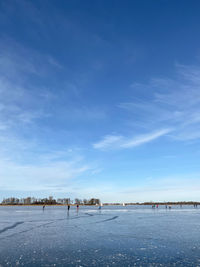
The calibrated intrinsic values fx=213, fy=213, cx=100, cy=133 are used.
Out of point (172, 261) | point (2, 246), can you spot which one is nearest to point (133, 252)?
point (172, 261)

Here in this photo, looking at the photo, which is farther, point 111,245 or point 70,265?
point 111,245

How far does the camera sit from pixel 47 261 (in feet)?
44.7

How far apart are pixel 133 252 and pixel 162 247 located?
3.05 m

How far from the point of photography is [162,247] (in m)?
17.3

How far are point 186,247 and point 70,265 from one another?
9.85m

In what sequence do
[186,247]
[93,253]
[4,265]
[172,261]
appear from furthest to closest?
[186,247] → [93,253] → [172,261] → [4,265]

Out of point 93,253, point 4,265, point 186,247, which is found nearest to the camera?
point 4,265

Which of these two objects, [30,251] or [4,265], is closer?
[4,265]

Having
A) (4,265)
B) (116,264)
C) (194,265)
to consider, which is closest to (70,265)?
(116,264)

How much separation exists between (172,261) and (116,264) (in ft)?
12.1

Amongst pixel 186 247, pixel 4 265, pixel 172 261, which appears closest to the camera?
pixel 4 265

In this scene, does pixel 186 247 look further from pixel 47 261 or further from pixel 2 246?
pixel 2 246

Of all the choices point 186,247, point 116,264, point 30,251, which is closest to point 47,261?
point 30,251

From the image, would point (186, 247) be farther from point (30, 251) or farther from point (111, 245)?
point (30, 251)
